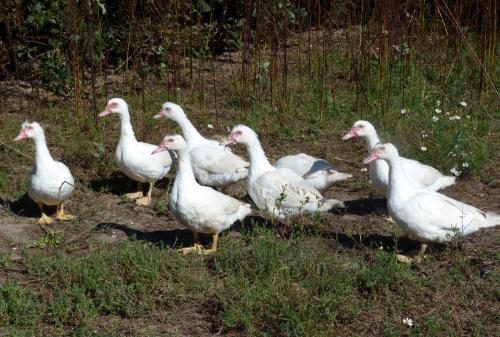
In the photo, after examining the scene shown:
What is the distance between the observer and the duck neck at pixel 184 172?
5.91 m

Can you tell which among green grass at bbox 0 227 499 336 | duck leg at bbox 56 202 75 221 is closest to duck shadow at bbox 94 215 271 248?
duck leg at bbox 56 202 75 221

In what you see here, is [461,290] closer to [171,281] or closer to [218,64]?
[171,281]

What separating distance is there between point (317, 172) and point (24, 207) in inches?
101

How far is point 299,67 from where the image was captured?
384 inches

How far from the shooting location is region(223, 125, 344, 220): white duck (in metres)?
6.18

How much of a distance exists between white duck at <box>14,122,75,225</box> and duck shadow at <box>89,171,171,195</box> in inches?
29.7

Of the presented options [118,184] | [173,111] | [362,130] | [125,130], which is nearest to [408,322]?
[362,130]

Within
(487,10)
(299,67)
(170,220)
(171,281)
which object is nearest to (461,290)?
(171,281)

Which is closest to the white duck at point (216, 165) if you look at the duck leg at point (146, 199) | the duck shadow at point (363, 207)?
the duck leg at point (146, 199)

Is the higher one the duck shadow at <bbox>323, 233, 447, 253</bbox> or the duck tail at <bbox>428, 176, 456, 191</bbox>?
the duck tail at <bbox>428, 176, 456, 191</bbox>

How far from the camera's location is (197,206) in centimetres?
582

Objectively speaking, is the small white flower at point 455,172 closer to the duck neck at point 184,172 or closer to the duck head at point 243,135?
the duck head at point 243,135

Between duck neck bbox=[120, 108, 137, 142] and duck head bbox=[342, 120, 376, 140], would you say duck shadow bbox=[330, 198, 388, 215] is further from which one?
duck neck bbox=[120, 108, 137, 142]

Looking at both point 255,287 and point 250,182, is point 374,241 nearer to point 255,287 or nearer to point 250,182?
point 250,182
